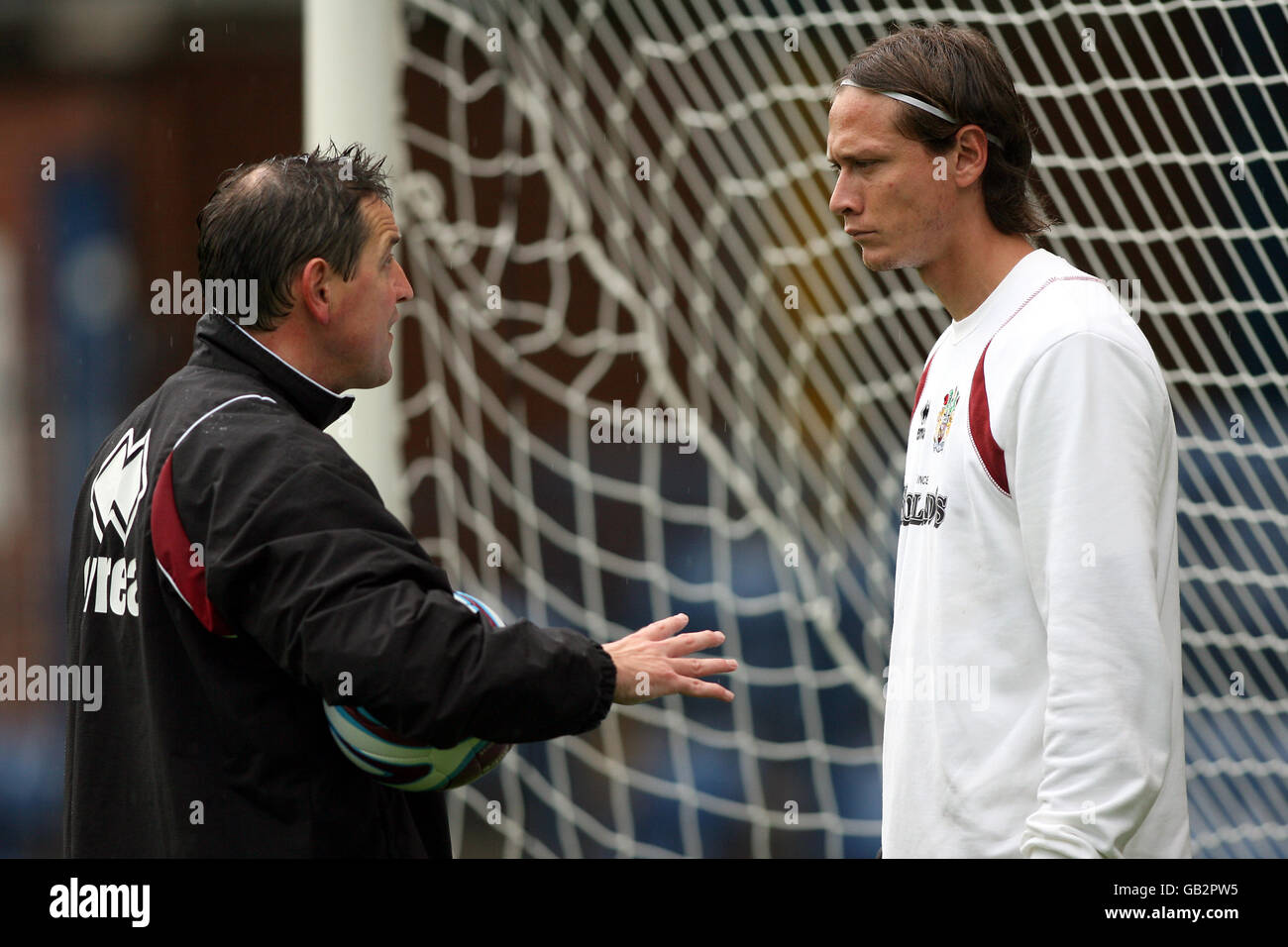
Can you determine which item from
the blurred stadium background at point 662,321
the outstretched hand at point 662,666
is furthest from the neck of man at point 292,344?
the blurred stadium background at point 662,321

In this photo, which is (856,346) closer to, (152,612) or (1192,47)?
(1192,47)

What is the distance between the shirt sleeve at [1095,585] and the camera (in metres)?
1.40

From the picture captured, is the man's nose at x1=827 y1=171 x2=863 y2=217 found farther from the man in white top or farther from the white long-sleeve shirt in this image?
the white long-sleeve shirt

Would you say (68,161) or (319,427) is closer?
(319,427)

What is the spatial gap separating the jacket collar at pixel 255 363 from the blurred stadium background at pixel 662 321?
3.80 ft

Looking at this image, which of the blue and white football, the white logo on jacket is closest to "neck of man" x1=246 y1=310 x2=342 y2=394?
the white logo on jacket

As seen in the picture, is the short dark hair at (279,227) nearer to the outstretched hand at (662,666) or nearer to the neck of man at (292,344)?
the neck of man at (292,344)

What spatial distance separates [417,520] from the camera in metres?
4.98

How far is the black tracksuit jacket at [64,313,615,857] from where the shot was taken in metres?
1.46

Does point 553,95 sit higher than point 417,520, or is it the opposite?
point 553,95

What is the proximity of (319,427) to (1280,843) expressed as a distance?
9.70 ft
